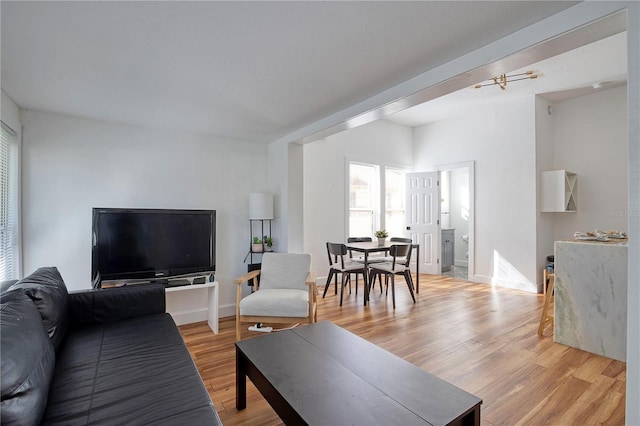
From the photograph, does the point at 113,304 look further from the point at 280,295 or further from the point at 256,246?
the point at 256,246

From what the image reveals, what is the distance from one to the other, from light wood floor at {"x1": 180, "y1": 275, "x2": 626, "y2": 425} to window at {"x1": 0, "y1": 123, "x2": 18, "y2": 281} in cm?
168

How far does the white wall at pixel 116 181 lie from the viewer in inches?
117

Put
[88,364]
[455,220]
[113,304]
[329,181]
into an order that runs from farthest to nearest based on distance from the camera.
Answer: [455,220] < [329,181] < [113,304] < [88,364]

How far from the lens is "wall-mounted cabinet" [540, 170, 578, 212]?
4.73 metres

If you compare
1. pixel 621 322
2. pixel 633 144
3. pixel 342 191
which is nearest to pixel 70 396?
pixel 633 144

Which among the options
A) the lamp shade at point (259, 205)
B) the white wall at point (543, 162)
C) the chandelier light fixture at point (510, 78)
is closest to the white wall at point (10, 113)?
the lamp shade at point (259, 205)

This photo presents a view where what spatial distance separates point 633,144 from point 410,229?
5.26 m

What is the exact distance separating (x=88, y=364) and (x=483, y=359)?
9.49 feet

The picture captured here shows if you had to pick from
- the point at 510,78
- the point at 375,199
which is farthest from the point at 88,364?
the point at 510,78

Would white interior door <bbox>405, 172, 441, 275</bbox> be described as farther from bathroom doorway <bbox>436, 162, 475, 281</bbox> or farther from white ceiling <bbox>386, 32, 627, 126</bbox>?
white ceiling <bbox>386, 32, 627, 126</bbox>

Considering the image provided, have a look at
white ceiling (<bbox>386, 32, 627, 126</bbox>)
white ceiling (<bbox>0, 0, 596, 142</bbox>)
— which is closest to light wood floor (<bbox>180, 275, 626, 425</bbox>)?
white ceiling (<bbox>0, 0, 596, 142</bbox>)

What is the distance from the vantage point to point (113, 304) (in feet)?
7.62

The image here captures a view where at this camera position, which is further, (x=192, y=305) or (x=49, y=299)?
(x=192, y=305)

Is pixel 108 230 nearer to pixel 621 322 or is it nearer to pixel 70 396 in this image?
pixel 70 396
